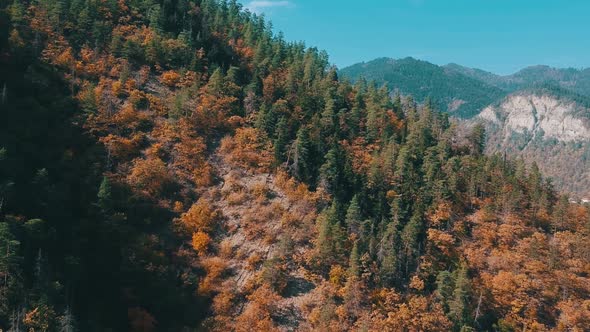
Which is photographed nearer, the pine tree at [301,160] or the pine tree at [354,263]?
the pine tree at [354,263]

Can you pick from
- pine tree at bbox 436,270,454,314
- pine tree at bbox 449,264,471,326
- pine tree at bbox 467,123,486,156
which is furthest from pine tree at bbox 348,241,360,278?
pine tree at bbox 467,123,486,156

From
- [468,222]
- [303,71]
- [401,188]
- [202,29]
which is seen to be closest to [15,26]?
[202,29]

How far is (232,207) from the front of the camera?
270 feet

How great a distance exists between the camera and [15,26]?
9544cm

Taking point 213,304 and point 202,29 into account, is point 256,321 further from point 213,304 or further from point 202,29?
point 202,29

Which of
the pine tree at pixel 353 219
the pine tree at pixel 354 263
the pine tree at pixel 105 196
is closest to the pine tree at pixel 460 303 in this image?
the pine tree at pixel 354 263

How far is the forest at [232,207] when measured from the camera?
64.1 m

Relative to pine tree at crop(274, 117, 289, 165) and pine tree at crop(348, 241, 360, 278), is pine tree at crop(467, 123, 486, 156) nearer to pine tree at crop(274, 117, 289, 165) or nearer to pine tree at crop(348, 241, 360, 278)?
pine tree at crop(274, 117, 289, 165)

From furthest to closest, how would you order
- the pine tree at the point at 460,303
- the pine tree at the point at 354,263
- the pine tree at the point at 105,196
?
the pine tree at the point at 460,303 < the pine tree at the point at 354,263 < the pine tree at the point at 105,196

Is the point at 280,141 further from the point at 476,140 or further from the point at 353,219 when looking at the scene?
the point at 476,140

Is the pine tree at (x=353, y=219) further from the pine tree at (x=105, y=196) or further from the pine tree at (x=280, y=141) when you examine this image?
A: the pine tree at (x=105, y=196)

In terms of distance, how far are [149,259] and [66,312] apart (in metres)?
19.7

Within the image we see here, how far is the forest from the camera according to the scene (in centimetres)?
6412

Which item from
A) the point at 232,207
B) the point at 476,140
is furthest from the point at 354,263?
the point at 476,140
